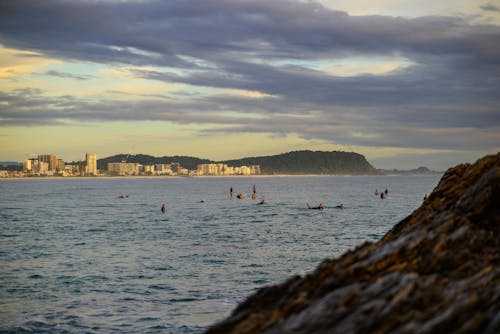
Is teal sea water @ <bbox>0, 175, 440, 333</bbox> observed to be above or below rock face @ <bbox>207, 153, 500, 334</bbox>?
below

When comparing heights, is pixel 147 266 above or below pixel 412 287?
below

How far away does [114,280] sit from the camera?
105 ft

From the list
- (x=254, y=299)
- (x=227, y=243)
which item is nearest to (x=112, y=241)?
(x=227, y=243)

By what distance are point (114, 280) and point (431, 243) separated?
25.1 m

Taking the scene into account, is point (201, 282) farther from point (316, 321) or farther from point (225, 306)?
point (316, 321)

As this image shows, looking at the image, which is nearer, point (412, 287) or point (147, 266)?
point (412, 287)

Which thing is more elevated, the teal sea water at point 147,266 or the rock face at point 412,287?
the rock face at point 412,287

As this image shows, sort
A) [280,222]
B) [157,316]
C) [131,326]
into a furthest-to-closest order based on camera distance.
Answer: [280,222]
[157,316]
[131,326]

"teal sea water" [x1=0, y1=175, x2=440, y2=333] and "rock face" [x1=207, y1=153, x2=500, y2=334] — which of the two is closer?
"rock face" [x1=207, y1=153, x2=500, y2=334]

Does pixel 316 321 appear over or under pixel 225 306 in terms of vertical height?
over

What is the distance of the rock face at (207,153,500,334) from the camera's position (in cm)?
805

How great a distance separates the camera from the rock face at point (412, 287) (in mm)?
8047

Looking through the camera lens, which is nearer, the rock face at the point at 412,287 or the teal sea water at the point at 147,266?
the rock face at the point at 412,287

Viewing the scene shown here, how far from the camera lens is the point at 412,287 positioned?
8.70 m
